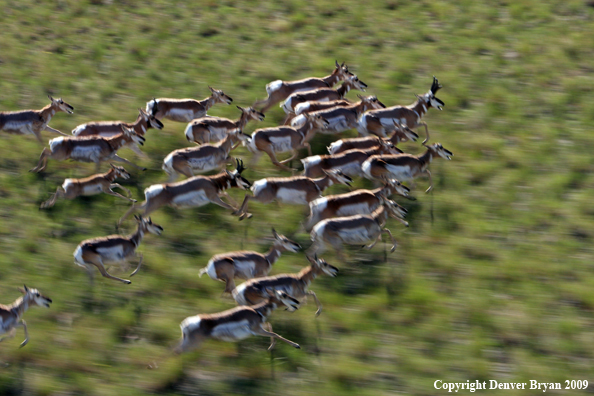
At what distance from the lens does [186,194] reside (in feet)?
31.4

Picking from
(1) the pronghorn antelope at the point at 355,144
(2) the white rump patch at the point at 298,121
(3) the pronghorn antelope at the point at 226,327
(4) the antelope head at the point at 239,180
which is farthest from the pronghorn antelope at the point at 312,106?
(3) the pronghorn antelope at the point at 226,327

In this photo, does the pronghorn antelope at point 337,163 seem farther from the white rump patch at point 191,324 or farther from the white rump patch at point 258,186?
the white rump patch at point 191,324

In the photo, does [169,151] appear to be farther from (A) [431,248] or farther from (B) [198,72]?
(A) [431,248]

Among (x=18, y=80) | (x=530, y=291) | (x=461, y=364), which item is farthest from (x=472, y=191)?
(x=18, y=80)

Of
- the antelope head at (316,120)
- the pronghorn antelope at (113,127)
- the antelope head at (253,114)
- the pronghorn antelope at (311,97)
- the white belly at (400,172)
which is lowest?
the white belly at (400,172)

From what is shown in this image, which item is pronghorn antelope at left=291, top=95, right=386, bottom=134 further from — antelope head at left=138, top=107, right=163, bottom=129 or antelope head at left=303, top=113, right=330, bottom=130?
antelope head at left=138, top=107, right=163, bottom=129

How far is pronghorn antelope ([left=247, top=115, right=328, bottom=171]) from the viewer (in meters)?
10.6

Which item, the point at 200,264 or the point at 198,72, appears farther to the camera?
the point at 198,72

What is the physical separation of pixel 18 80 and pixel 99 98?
2185mm

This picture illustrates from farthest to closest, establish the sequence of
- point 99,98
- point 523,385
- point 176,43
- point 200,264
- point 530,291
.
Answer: point 176,43
point 99,98
point 200,264
point 530,291
point 523,385

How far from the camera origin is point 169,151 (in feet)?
36.9

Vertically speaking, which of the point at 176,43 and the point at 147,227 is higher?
the point at 176,43

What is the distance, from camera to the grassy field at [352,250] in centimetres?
722

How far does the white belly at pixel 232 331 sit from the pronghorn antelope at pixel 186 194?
2.72 meters
